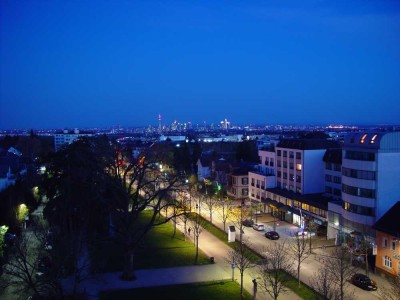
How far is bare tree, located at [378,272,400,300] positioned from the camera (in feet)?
74.0

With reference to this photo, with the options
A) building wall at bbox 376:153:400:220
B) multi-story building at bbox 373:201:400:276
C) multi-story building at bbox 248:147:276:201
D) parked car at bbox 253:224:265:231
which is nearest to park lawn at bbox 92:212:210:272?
parked car at bbox 253:224:265:231

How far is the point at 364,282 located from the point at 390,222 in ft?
20.7

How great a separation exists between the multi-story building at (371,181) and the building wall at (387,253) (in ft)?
8.60

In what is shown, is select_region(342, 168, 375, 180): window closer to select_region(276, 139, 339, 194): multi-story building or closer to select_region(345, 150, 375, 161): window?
select_region(345, 150, 375, 161): window

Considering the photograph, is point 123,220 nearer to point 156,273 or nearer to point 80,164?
point 156,273

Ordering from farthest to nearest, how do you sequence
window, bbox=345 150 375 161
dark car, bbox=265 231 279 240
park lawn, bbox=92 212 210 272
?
dark car, bbox=265 231 279 240 < window, bbox=345 150 375 161 < park lawn, bbox=92 212 210 272

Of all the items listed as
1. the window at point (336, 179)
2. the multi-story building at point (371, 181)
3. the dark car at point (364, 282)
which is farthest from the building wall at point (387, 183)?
the window at point (336, 179)

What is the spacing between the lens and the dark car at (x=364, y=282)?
2702cm

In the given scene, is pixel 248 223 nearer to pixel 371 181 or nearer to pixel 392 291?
pixel 371 181

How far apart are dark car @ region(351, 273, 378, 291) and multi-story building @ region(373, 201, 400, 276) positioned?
255 cm

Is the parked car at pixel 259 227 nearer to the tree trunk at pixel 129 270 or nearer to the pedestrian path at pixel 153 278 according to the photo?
the pedestrian path at pixel 153 278

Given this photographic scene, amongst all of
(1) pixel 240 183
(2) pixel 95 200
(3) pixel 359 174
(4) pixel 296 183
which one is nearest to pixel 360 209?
(3) pixel 359 174

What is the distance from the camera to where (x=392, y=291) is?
83.7ft

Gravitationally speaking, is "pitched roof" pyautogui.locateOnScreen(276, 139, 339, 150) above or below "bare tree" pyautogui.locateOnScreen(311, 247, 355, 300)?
above
